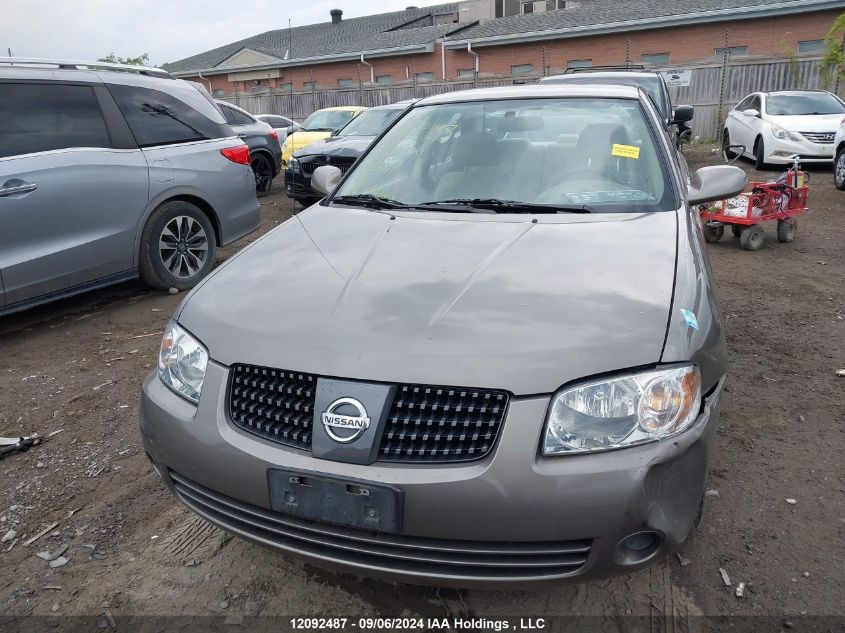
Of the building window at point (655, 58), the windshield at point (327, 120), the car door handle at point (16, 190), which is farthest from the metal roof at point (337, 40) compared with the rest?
the car door handle at point (16, 190)

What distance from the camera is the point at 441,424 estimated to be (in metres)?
1.71

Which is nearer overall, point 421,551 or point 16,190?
point 421,551

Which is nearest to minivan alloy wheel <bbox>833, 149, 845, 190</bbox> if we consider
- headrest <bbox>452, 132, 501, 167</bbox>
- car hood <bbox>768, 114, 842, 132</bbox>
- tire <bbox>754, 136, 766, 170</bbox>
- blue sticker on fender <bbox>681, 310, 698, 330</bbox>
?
car hood <bbox>768, 114, 842, 132</bbox>

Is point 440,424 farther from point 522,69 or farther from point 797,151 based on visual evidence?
point 522,69

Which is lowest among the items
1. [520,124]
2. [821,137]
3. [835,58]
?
[821,137]

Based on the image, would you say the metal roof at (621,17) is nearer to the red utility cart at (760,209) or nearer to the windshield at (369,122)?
the windshield at (369,122)

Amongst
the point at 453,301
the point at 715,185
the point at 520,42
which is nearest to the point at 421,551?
the point at 453,301

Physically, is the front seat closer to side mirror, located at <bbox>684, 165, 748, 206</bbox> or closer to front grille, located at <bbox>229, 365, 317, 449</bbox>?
side mirror, located at <bbox>684, 165, 748, 206</bbox>

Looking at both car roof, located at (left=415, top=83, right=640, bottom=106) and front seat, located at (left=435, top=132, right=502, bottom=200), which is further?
car roof, located at (left=415, top=83, right=640, bottom=106)

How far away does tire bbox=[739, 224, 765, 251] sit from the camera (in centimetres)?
688

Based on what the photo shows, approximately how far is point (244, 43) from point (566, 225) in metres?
44.0

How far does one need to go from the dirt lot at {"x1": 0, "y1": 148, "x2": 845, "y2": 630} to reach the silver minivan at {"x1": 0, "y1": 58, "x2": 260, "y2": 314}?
0.76 meters

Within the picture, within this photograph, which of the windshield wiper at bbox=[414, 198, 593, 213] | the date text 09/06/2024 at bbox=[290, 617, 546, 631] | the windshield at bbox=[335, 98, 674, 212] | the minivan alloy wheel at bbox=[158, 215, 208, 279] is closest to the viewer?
the date text 09/06/2024 at bbox=[290, 617, 546, 631]

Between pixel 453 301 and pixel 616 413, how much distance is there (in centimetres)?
59
